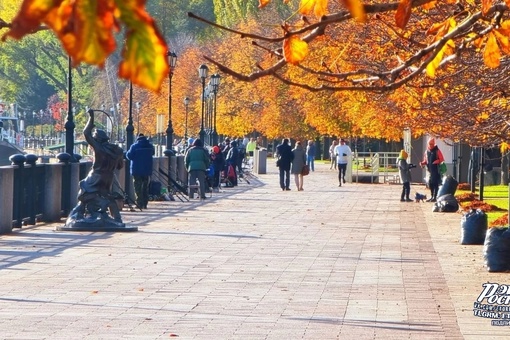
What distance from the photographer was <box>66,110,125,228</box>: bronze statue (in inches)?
806

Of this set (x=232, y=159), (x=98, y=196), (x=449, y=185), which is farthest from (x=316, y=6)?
(x=232, y=159)

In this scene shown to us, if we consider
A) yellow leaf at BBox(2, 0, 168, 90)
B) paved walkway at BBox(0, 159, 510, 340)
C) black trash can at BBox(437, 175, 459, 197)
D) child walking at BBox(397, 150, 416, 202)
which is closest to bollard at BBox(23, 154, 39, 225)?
paved walkway at BBox(0, 159, 510, 340)

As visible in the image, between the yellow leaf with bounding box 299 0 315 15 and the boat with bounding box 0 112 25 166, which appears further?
the boat with bounding box 0 112 25 166

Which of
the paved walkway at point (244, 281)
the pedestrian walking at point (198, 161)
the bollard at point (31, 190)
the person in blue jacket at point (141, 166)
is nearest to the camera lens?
the paved walkway at point (244, 281)

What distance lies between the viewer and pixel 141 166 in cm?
2802

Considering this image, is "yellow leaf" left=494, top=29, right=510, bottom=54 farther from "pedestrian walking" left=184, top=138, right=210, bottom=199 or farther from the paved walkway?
"pedestrian walking" left=184, top=138, right=210, bottom=199

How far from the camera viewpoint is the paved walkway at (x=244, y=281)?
9.84 metres

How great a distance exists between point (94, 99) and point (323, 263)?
7974 centimetres

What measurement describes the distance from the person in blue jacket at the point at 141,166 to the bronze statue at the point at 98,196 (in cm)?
667

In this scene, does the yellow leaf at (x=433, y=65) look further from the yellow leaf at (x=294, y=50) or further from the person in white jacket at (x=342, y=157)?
the person in white jacket at (x=342, y=157)

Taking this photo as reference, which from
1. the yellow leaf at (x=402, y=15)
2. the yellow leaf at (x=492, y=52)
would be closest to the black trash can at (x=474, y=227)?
the yellow leaf at (x=492, y=52)

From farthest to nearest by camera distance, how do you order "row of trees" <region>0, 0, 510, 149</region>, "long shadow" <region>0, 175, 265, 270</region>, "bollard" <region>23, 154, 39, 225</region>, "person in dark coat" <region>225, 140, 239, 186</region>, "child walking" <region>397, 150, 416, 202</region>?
"person in dark coat" <region>225, 140, 239, 186</region> → "child walking" <region>397, 150, 416, 202</region> → "bollard" <region>23, 154, 39, 225</region> → "long shadow" <region>0, 175, 265, 270</region> → "row of trees" <region>0, 0, 510, 149</region>

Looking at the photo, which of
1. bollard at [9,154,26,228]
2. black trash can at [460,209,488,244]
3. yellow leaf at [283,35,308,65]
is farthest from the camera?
bollard at [9,154,26,228]

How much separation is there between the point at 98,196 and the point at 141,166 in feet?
24.4
